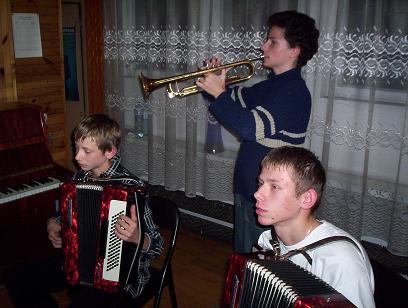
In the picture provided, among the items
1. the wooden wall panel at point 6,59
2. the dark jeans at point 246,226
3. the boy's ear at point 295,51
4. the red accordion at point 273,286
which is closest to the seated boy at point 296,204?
the red accordion at point 273,286

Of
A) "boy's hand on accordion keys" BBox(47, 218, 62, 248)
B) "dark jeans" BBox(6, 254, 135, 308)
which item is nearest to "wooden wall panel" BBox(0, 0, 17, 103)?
"boy's hand on accordion keys" BBox(47, 218, 62, 248)

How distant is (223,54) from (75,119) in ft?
5.92

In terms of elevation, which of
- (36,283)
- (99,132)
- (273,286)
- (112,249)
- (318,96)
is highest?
(318,96)

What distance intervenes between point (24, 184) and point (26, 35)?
108cm

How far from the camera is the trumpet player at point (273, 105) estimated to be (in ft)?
6.60

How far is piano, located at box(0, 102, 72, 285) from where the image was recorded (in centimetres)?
258

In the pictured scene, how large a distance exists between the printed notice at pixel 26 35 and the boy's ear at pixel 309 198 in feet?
7.91

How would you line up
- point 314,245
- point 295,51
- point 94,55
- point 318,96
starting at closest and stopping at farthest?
point 314,245 → point 295,51 → point 318,96 → point 94,55

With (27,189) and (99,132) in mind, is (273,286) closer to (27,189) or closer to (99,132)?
(99,132)

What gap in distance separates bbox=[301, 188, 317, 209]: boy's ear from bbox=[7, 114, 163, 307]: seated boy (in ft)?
2.44

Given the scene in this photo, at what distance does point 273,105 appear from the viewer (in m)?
2.01

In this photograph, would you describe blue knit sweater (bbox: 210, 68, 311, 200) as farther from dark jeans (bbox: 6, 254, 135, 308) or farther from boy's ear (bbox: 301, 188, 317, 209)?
dark jeans (bbox: 6, 254, 135, 308)

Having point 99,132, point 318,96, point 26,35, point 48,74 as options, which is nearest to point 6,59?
point 26,35

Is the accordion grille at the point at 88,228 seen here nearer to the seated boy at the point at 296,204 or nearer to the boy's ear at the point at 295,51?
the seated boy at the point at 296,204
